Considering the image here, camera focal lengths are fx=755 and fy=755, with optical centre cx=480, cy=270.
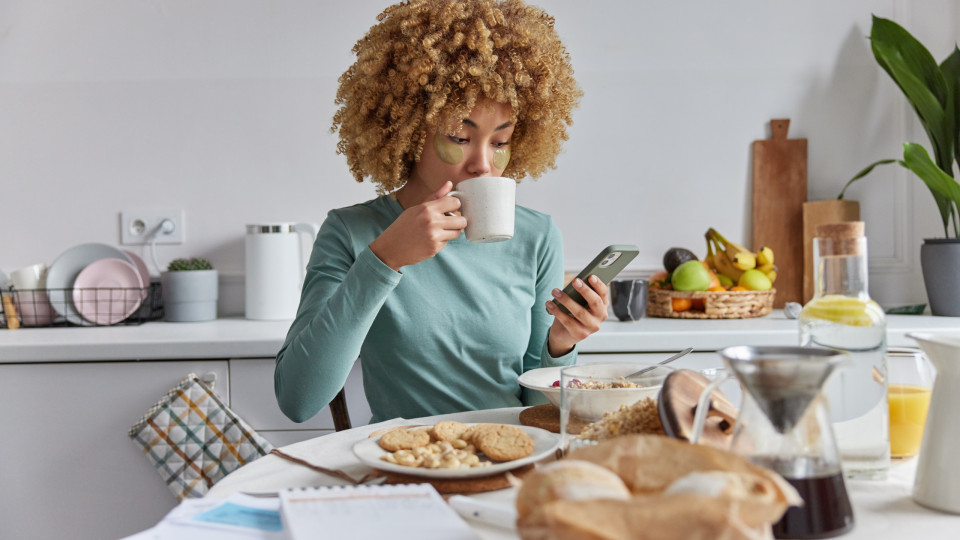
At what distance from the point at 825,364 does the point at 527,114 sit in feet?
3.16

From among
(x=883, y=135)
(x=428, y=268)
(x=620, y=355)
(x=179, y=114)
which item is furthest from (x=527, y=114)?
(x=883, y=135)

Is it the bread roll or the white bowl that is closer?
the bread roll

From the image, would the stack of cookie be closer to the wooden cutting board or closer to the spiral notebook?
the spiral notebook

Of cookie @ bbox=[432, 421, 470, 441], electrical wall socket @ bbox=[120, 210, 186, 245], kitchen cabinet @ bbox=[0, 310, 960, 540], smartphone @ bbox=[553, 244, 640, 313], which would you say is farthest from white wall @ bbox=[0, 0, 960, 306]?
cookie @ bbox=[432, 421, 470, 441]

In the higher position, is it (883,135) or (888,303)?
(883,135)

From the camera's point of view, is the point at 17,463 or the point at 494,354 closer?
the point at 494,354

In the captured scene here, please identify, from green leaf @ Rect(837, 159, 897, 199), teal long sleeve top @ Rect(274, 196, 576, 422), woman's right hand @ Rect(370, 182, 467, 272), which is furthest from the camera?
green leaf @ Rect(837, 159, 897, 199)

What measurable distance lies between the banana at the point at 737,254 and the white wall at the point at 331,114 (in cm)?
16

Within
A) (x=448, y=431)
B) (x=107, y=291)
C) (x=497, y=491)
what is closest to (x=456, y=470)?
(x=497, y=491)

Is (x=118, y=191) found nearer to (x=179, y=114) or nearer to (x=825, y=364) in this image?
(x=179, y=114)

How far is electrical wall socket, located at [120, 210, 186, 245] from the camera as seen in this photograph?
2.32m

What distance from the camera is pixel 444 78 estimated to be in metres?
1.26

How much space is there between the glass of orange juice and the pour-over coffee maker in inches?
9.5

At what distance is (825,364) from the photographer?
1.62ft
